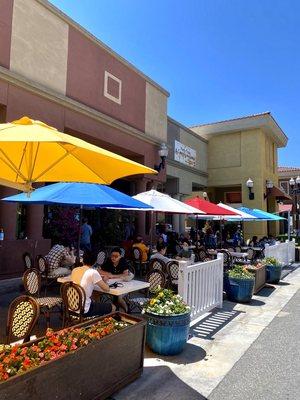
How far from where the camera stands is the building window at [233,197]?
84.2 feet

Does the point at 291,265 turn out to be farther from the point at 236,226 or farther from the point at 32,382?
the point at 32,382

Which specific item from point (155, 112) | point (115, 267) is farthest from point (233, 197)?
point (115, 267)

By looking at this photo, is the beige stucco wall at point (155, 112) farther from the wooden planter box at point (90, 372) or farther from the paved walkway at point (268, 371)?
the wooden planter box at point (90, 372)

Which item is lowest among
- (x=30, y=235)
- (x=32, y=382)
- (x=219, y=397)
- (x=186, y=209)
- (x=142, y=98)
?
(x=219, y=397)

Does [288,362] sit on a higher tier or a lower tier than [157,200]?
lower

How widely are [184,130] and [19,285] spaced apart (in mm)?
15115

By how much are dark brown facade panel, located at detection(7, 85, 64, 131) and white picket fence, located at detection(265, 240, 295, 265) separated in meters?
7.86

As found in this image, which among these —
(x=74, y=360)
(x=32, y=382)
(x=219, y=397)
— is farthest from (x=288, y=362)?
(x=32, y=382)

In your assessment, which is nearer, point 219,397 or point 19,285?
point 219,397

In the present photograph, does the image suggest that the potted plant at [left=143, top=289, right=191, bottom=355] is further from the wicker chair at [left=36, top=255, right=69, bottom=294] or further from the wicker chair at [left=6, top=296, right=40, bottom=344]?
the wicker chair at [left=36, top=255, right=69, bottom=294]

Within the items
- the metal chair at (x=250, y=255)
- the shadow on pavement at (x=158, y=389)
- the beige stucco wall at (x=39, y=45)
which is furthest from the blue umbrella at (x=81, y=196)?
the metal chair at (x=250, y=255)

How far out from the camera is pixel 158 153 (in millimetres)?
15289

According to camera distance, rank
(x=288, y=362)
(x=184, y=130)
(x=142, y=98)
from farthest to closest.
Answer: (x=184, y=130) → (x=142, y=98) → (x=288, y=362)

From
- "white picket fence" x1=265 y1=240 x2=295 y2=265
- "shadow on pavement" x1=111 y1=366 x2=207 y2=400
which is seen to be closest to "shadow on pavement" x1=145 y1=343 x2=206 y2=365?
"shadow on pavement" x1=111 y1=366 x2=207 y2=400
